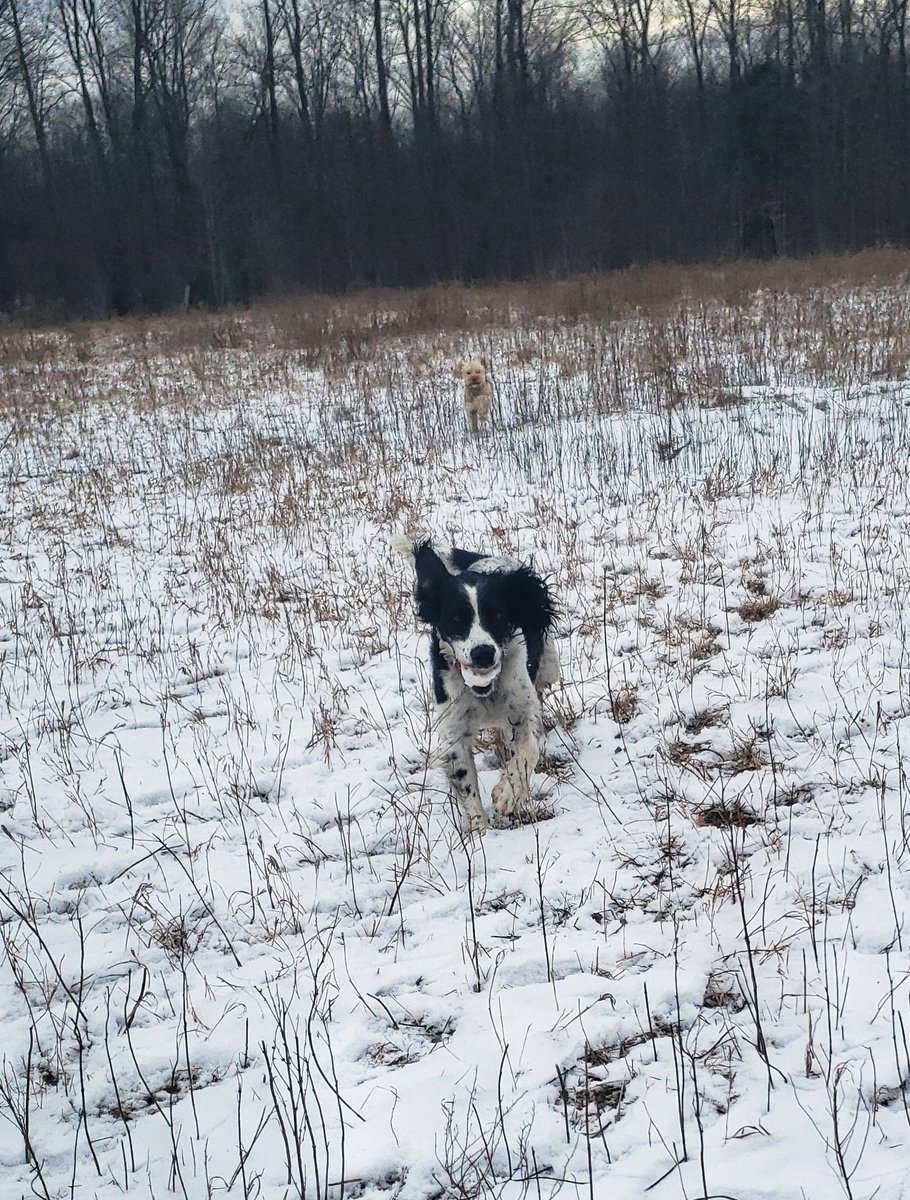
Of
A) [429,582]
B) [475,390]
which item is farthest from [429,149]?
[429,582]

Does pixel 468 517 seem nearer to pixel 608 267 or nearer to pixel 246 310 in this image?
pixel 246 310

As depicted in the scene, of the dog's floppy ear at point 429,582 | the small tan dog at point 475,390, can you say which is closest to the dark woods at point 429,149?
the small tan dog at point 475,390

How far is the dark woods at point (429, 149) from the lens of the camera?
93.9 ft

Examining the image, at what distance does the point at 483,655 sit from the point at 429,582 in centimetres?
46

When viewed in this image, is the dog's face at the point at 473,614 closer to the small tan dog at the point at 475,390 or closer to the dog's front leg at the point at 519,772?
the dog's front leg at the point at 519,772

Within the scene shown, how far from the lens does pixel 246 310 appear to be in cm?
2380

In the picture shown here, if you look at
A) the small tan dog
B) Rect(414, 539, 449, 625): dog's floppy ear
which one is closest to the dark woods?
the small tan dog

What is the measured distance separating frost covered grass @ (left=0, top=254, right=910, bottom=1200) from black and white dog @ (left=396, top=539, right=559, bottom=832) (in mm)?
193

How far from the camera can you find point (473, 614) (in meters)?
3.47

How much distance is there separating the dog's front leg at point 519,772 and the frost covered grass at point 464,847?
0.54ft

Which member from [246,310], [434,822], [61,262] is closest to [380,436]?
[434,822]

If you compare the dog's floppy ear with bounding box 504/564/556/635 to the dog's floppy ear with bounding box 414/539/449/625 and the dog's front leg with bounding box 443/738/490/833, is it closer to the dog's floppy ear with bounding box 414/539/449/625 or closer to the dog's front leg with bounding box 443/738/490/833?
the dog's floppy ear with bounding box 414/539/449/625

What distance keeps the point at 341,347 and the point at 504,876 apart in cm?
1276

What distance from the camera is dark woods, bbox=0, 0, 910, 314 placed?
2861 centimetres
